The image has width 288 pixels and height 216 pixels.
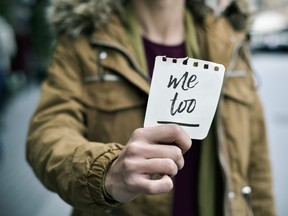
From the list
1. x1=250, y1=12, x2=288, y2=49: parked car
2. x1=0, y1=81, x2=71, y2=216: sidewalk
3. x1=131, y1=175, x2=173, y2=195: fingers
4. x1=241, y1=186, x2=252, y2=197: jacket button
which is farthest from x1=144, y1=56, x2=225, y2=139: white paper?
x1=250, y1=12, x2=288, y2=49: parked car

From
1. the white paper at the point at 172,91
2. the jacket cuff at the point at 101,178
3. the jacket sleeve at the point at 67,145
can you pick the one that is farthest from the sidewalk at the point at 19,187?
the white paper at the point at 172,91

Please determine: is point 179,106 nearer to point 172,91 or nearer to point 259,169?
point 172,91

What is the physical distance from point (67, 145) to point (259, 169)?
31.5 inches

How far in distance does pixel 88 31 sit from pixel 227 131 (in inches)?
21.0

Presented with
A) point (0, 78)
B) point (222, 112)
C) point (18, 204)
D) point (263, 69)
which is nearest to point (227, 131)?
point (222, 112)

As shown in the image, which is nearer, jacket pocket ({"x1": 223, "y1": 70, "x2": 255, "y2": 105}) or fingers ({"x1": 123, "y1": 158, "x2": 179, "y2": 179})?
fingers ({"x1": 123, "y1": 158, "x2": 179, "y2": 179})

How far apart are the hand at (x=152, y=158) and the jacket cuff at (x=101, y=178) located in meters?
0.09

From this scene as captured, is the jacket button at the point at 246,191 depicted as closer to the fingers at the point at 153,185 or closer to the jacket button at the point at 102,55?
the jacket button at the point at 102,55

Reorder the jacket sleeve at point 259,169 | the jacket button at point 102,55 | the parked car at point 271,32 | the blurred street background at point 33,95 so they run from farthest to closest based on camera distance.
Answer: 1. the parked car at point 271,32
2. the blurred street background at point 33,95
3. the jacket sleeve at point 259,169
4. the jacket button at point 102,55

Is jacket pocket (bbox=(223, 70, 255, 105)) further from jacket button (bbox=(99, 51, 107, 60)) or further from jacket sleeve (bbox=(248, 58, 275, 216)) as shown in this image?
jacket button (bbox=(99, 51, 107, 60))

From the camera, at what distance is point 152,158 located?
108 cm

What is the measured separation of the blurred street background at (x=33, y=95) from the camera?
486 centimetres

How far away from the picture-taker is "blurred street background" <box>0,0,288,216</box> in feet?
15.9

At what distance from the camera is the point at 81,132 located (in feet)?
5.25
